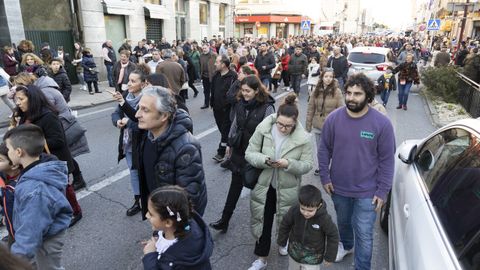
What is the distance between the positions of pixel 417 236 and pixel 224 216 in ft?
6.97

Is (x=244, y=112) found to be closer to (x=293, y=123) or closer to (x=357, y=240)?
(x=293, y=123)

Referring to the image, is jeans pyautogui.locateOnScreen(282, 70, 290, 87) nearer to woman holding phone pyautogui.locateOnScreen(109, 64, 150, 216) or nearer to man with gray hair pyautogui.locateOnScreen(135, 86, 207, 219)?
woman holding phone pyautogui.locateOnScreen(109, 64, 150, 216)

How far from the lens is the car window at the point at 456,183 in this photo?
1.89 m

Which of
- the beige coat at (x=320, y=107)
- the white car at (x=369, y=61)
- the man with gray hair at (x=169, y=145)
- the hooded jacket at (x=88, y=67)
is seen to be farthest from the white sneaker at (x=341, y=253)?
the hooded jacket at (x=88, y=67)

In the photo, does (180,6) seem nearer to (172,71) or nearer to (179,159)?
(172,71)

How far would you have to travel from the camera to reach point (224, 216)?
397cm

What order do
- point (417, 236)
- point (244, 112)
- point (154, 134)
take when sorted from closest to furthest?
point (417, 236)
point (154, 134)
point (244, 112)

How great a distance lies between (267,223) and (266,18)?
47.5 metres

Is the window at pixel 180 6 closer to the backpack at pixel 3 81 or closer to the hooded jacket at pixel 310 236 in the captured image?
the backpack at pixel 3 81

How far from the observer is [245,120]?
381 cm

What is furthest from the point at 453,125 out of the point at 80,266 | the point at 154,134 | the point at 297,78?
the point at 297,78

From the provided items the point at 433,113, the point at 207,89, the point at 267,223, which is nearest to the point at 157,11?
the point at 207,89

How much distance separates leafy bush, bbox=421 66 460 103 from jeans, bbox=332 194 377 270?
10635 mm

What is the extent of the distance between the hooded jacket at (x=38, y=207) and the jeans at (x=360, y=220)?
2173 mm
